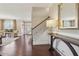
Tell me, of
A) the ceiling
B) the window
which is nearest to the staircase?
the ceiling

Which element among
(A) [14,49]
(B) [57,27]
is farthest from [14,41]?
(B) [57,27]

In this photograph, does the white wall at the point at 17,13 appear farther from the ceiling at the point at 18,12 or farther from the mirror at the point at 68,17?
the mirror at the point at 68,17

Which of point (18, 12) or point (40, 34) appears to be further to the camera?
point (40, 34)

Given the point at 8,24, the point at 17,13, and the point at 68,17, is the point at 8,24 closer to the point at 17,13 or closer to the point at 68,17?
the point at 17,13

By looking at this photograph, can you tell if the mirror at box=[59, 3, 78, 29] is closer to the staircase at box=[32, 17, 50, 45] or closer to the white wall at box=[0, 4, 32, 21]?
the staircase at box=[32, 17, 50, 45]

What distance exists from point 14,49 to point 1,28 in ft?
1.36

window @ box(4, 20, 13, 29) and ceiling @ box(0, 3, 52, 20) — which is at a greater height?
ceiling @ box(0, 3, 52, 20)

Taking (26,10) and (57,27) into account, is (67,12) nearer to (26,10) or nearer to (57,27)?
(57,27)

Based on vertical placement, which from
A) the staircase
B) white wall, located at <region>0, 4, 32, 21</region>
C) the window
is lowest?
the staircase

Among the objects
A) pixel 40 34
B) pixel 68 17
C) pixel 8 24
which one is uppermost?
pixel 68 17

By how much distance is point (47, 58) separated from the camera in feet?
4.55

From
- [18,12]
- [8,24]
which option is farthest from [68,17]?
[8,24]

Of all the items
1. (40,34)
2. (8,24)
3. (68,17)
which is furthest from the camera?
(40,34)

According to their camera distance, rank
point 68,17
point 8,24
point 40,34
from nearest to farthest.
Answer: point 8,24 < point 68,17 < point 40,34
